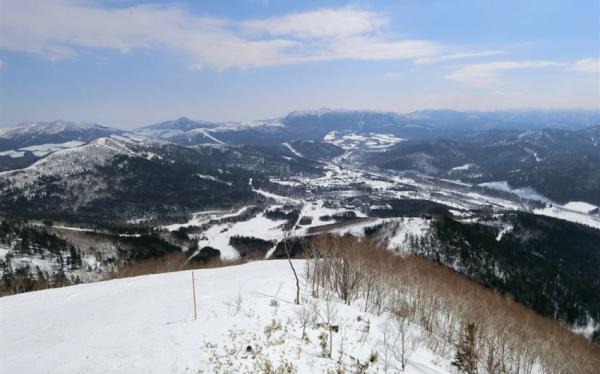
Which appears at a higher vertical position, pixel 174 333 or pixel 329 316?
pixel 174 333

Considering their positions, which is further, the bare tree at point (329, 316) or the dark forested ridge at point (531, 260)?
the dark forested ridge at point (531, 260)

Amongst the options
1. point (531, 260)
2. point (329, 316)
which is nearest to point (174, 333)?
point (329, 316)

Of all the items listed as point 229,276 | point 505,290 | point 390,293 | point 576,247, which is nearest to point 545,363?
point 390,293

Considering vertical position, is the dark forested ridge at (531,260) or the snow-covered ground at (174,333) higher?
the snow-covered ground at (174,333)

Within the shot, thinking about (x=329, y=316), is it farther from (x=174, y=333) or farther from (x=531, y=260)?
(x=531, y=260)

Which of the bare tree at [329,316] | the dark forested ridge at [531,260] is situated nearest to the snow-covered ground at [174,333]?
the bare tree at [329,316]

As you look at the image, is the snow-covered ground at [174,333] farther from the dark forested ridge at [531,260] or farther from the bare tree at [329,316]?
the dark forested ridge at [531,260]

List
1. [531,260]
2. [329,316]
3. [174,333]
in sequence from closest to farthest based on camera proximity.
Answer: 1. [174,333]
2. [329,316]
3. [531,260]

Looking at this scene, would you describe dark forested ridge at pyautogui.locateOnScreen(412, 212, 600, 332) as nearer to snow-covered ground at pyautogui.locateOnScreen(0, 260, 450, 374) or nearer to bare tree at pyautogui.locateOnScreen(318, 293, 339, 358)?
bare tree at pyautogui.locateOnScreen(318, 293, 339, 358)

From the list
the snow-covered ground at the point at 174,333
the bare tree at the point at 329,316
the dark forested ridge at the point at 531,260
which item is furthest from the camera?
the dark forested ridge at the point at 531,260
